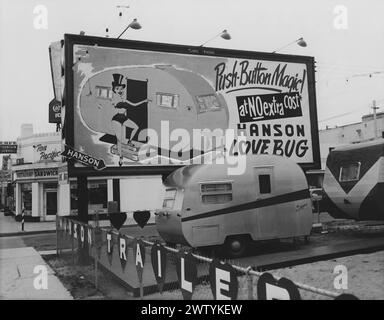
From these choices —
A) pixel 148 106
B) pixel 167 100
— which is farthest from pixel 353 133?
pixel 148 106

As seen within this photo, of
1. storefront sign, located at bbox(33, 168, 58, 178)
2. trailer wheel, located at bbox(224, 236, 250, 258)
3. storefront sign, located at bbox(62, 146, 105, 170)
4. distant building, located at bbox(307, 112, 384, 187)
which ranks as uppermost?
distant building, located at bbox(307, 112, 384, 187)

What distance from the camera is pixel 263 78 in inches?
643

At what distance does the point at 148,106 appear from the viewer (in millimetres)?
14680

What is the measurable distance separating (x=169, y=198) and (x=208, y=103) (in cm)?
417

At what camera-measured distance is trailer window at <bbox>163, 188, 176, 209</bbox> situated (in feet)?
41.5

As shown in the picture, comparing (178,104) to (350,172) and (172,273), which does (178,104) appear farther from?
(172,273)

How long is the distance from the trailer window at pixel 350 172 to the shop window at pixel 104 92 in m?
8.63

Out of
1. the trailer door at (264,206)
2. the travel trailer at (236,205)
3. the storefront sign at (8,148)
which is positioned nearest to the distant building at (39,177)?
the storefront sign at (8,148)

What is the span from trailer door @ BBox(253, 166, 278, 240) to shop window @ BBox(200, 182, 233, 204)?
865mm

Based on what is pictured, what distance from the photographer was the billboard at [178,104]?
544 inches

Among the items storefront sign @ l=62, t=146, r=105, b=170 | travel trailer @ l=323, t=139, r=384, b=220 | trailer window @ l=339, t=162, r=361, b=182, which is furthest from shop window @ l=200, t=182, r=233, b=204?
trailer window @ l=339, t=162, r=361, b=182

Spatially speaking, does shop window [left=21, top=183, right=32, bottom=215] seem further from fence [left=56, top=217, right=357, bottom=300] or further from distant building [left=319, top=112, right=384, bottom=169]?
distant building [left=319, top=112, right=384, bottom=169]

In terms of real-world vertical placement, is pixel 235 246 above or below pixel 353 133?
below

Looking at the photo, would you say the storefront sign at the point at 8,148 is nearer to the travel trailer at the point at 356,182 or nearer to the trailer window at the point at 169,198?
the trailer window at the point at 169,198
